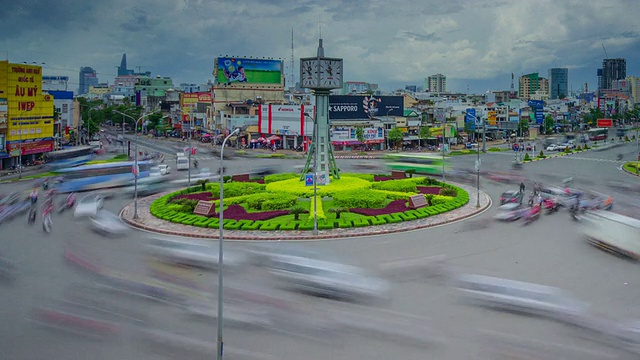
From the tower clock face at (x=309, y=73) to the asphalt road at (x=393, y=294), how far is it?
60.8 feet

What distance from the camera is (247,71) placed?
12394 centimetres

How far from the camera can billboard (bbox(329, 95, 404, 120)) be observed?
4097 inches

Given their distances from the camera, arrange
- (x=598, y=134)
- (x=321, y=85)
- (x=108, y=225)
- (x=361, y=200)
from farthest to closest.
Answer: (x=598, y=134) < (x=321, y=85) < (x=361, y=200) < (x=108, y=225)

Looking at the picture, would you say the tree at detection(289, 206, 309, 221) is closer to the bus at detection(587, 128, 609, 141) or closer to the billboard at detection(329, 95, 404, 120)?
the billboard at detection(329, 95, 404, 120)

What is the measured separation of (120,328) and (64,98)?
102 meters

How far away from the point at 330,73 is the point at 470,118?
85.1 metres

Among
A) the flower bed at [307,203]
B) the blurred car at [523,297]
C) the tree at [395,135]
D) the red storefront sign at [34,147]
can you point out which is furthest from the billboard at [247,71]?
the blurred car at [523,297]

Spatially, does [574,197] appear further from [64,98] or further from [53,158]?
[64,98]

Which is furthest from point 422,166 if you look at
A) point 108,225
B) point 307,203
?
point 108,225

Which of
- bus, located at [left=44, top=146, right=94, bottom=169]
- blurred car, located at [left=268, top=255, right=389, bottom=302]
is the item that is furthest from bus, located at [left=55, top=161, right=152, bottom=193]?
blurred car, located at [left=268, top=255, right=389, bottom=302]

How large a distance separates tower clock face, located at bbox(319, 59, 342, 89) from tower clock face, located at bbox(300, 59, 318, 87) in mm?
528

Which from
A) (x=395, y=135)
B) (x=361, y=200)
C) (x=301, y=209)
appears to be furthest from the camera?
(x=395, y=135)

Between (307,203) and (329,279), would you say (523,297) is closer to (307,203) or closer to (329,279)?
(329,279)

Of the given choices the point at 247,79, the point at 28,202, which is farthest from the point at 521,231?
the point at 247,79
